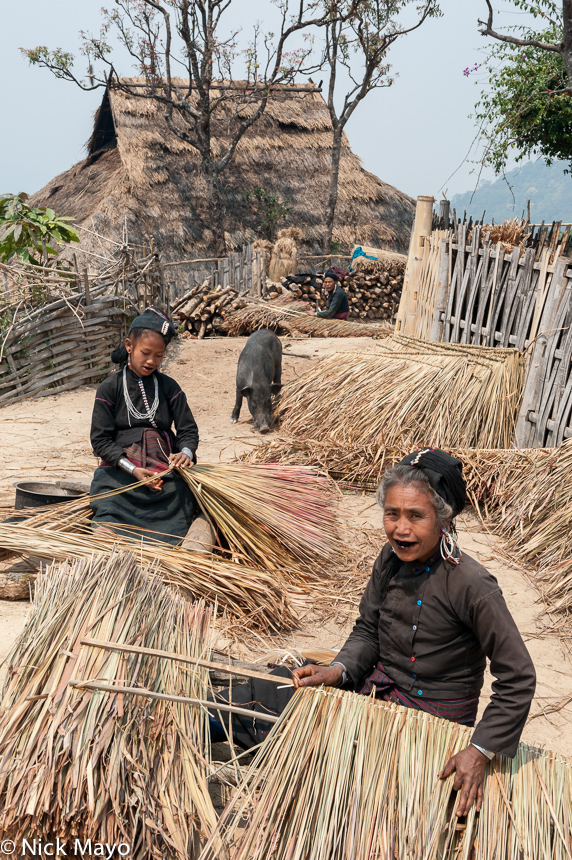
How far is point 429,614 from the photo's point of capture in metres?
1.85

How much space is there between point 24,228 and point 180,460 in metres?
5.10

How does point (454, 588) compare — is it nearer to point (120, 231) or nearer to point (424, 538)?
point (424, 538)

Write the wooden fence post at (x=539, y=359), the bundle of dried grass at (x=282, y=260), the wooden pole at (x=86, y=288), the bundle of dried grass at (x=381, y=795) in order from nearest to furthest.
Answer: the bundle of dried grass at (x=381, y=795) → the wooden fence post at (x=539, y=359) → the wooden pole at (x=86, y=288) → the bundle of dried grass at (x=282, y=260)

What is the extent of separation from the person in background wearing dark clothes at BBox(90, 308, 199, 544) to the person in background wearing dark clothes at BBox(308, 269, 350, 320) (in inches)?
258

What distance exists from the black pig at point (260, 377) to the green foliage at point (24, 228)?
2316mm

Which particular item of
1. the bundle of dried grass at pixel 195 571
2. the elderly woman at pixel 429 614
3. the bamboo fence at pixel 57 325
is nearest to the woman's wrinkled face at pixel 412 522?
the elderly woman at pixel 429 614

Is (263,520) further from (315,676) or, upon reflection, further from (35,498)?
(315,676)

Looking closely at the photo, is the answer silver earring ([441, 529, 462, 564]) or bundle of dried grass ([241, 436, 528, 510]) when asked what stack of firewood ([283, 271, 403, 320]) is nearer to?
bundle of dried grass ([241, 436, 528, 510])

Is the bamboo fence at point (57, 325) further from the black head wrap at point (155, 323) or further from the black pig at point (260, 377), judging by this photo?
the black head wrap at point (155, 323)

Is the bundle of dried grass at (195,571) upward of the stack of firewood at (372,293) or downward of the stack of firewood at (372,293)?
downward

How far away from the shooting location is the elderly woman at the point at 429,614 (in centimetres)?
175

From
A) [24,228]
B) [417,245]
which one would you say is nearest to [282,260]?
[24,228]

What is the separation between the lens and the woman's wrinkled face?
5.99ft

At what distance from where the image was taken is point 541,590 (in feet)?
12.5
